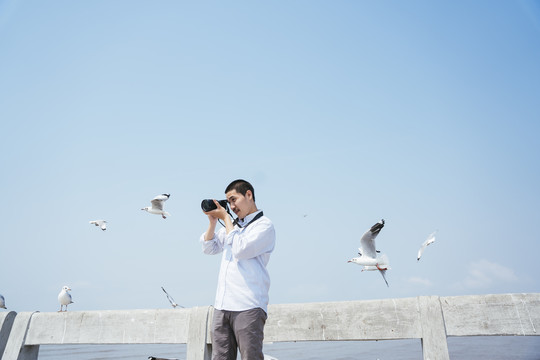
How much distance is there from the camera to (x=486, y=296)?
3.76m

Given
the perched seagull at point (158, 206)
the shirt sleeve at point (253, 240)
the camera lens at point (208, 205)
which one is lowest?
the shirt sleeve at point (253, 240)

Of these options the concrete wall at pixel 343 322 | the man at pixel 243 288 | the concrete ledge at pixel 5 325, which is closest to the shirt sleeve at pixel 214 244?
the man at pixel 243 288

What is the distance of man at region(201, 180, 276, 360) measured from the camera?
8.15 ft

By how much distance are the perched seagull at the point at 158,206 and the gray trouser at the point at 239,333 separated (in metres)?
5.53

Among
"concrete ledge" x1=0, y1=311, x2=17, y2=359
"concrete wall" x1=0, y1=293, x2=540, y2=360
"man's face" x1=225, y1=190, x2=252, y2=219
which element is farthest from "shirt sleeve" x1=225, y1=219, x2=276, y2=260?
"concrete ledge" x1=0, y1=311, x2=17, y2=359

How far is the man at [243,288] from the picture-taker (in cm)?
248

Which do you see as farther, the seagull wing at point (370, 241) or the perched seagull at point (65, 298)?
the perched seagull at point (65, 298)

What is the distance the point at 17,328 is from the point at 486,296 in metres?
5.69

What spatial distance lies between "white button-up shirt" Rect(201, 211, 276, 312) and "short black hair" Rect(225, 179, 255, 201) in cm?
26

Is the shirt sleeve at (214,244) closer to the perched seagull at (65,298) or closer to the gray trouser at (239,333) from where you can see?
the gray trouser at (239,333)

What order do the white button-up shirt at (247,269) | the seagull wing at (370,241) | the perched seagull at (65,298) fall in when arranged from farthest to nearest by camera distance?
the perched seagull at (65,298)
the seagull wing at (370,241)
the white button-up shirt at (247,269)

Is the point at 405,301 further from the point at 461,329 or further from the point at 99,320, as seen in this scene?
the point at 99,320

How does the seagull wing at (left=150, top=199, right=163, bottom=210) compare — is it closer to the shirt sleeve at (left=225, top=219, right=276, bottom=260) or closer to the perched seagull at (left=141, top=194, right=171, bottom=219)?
the perched seagull at (left=141, top=194, right=171, bottom=219)

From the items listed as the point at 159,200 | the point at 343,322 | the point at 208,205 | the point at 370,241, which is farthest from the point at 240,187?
the point at 159,200
